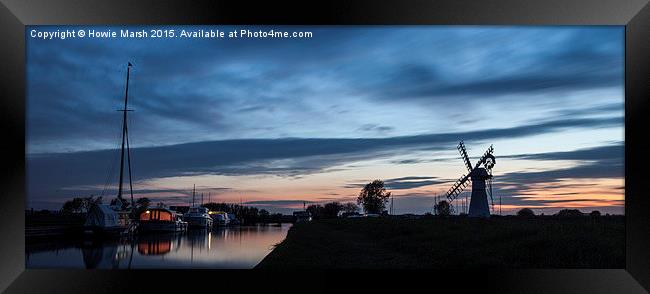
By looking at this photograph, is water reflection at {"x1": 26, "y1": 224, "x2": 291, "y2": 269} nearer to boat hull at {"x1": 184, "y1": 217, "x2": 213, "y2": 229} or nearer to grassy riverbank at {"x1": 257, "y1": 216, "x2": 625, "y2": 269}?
grassy riverbank at {"x1": 257, "y1": 216, "x2": 625, "y2": 269}

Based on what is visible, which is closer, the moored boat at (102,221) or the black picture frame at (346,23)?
the black picture frame at (346,23)

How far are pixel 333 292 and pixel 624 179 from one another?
6.25 m

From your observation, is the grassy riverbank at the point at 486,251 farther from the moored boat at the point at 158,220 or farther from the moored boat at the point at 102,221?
the moored boat at the point at 158,220

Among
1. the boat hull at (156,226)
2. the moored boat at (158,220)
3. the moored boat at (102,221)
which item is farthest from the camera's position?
the moored boat at (158,220)

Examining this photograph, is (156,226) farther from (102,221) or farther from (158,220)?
(102,221)

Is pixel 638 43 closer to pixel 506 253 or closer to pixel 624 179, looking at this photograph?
pixel 624 179

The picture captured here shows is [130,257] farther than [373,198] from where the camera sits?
No

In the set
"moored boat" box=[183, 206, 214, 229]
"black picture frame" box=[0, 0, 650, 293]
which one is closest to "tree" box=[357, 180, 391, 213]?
"moored boat" box=[183, 206, 214, 229]

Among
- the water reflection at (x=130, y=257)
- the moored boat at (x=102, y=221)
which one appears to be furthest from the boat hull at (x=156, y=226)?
the water reflection at (x=130, y=257)

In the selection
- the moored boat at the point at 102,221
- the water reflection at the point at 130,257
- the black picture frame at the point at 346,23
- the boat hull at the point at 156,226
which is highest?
the black picture frame at the point at 346,23

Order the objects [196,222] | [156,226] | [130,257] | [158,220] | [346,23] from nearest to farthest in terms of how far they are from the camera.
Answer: [346,23] < [130,257] < [156,226] < [158,220] < [196,222]

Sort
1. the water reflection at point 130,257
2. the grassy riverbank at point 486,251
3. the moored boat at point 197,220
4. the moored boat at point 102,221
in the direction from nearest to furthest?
the grassy riverbank at point 486,251 < the water reflection at point 130,257 < the moored boat at point 102,221 < the moored boat at point 197,220

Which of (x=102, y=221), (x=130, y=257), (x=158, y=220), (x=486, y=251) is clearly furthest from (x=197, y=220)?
(x=486, y=251)

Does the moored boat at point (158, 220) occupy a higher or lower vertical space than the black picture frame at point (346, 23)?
lower
